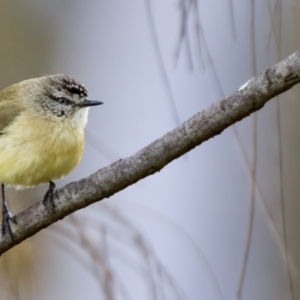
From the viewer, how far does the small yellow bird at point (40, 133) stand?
4.15 meters

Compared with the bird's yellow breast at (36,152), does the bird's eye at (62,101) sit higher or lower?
higher

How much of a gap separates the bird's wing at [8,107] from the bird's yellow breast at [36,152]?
106mm

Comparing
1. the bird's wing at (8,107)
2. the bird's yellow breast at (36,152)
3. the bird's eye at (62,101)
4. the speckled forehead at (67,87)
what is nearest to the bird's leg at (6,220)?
the bird's yellow breast at (36,152)

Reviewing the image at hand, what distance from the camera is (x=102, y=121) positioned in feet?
28.6

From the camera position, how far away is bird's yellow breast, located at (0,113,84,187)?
4141 mm

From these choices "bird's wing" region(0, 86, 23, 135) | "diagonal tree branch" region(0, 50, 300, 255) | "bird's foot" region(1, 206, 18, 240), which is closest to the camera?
"diagonal tree branch" region(0, 50, 300, 255)

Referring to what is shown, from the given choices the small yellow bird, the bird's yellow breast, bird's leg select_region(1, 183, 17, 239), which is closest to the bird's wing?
the small yellow bird

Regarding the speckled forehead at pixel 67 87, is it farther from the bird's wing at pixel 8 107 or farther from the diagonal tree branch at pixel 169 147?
the diagonal tree branch at pixel 169 147

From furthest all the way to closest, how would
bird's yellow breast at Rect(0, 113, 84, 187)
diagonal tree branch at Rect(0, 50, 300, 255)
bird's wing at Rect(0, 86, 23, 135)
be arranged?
1. bird's wing at Rect(0, 86, 23, 135)
2. bird's yellow breast at Rect(0, 113, 84, 187)
3. diagonal tree branch at Rect(0, 50, 300, 255)

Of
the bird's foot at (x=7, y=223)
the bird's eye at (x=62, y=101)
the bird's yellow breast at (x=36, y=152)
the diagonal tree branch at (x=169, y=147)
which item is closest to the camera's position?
the diagonal tree branch at (x=169, y=147)

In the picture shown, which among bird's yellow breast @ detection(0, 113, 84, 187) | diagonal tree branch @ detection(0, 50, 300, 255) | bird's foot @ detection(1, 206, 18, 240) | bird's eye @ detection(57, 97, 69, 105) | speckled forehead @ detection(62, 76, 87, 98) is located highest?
speckled forehead @ detection(62, 76, 87, 98)

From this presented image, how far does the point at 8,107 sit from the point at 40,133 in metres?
0.60

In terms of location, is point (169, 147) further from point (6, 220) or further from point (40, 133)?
point (40, 133)

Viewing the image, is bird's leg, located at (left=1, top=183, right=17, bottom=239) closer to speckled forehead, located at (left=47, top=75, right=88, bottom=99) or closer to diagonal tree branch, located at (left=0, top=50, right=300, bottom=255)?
diagonal tree branch, located at (left=0, top=50, right=300, bottom=255)
